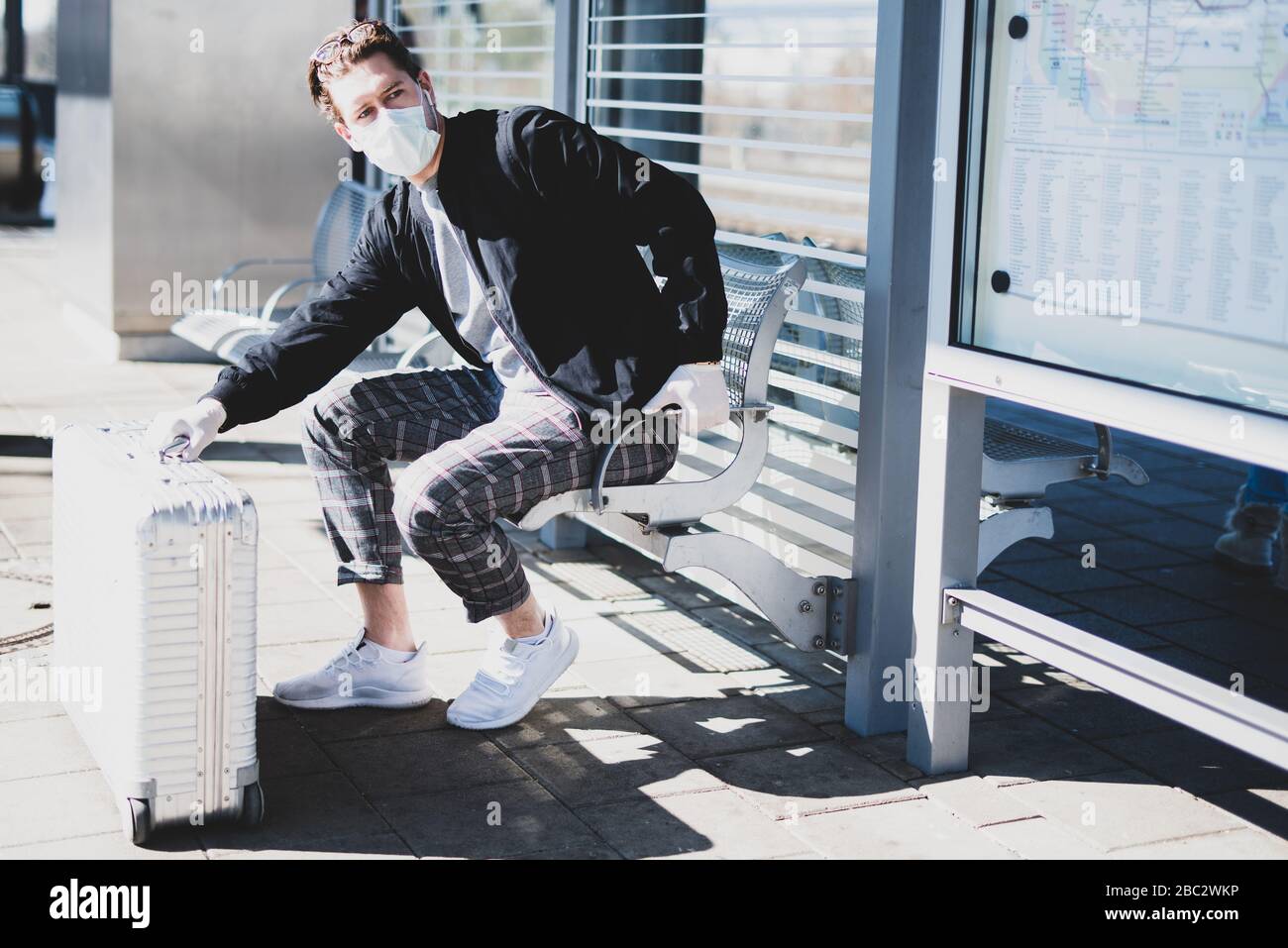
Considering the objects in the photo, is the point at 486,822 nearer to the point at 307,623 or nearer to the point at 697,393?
the point at 697,393

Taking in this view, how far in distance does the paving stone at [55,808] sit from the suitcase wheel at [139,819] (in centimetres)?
14

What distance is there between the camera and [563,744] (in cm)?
403

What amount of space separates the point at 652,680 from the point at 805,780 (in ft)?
2.55

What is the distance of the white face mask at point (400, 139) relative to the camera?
3863 mm

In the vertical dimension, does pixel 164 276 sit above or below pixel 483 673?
above

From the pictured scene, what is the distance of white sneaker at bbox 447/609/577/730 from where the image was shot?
13.4 feet

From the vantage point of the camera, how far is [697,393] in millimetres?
3791

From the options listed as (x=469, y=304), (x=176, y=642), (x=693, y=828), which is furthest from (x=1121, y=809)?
(x=176, y=642)

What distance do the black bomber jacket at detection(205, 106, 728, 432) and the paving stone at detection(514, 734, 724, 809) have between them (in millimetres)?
778

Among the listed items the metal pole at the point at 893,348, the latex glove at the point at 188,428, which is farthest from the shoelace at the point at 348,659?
the metal pole at the point at 893,348

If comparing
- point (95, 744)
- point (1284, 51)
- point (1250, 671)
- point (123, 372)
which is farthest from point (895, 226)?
point (123, 372)

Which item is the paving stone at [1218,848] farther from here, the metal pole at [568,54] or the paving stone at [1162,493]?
the paving stone at [1162,493]

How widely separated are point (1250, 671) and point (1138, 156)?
210 cm
